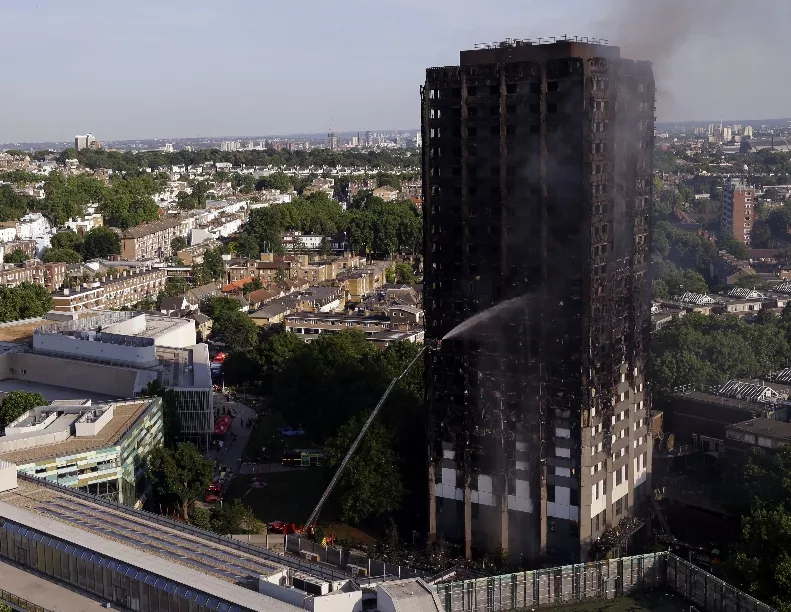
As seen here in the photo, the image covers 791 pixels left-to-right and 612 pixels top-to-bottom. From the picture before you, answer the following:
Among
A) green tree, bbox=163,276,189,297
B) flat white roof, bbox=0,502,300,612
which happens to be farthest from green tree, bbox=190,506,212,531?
green tree, bbox=163,276,189,297

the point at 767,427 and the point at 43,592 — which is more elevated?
the point at 43,592

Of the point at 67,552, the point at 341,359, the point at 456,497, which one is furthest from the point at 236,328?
the point at 67,552

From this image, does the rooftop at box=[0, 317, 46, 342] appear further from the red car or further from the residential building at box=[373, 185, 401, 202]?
the residential building at box=[373, 185, 401, 202]

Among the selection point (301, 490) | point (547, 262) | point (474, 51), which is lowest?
point (301, 490)

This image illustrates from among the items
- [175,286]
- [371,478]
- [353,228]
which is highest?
[353,228]

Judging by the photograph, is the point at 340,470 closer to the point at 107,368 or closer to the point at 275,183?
the point at 107,368

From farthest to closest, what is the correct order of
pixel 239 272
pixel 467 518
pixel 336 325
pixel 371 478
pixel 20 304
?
1. pixel 239 272
2. pixel 20 304
3. pixel 336 325
4. pixel 371 478
5. pixel 467 518

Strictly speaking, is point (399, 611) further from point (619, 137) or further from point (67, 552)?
point (619, 137)

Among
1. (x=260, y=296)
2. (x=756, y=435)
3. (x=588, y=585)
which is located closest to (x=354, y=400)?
(x=756, y=435)
